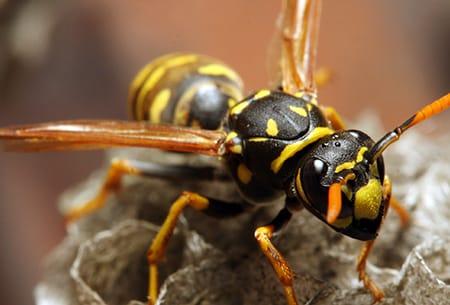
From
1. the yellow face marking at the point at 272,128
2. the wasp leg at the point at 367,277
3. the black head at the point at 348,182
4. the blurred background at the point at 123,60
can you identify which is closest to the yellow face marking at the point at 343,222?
the black head at the point at 348,182

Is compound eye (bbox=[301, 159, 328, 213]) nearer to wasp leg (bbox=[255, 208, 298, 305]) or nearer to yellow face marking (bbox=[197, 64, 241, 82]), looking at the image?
wasp leg (bbox=[255, 208, 298, 305])

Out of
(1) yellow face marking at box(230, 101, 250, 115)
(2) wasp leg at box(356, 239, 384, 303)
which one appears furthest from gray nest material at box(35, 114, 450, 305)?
(1) yellow face marking at box(230, 101, 250, 115)

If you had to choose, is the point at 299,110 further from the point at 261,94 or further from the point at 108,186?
the point at 108,186

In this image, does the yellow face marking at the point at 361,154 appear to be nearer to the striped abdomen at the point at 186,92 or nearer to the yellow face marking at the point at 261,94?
the yellow face marking at the point at 261,94

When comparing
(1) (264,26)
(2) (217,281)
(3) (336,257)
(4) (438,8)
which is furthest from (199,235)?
(4) (438,8)

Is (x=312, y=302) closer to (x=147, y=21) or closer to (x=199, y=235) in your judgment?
(x=199, y=235)

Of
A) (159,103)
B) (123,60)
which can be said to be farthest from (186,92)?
(123,60)
